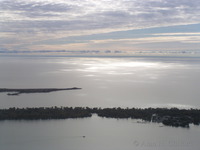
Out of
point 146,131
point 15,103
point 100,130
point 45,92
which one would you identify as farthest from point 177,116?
point 45,92

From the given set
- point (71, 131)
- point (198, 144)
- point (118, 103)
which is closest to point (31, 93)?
point (118, 103)

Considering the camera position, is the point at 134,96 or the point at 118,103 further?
the point at 134,96

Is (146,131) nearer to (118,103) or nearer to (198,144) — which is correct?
(198,144)

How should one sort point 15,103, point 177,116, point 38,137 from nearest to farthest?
point 38,137 → point 177,116 → point 15,103

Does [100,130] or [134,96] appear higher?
[134,96]

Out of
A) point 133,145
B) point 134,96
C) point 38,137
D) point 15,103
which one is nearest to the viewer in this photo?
point 133,145

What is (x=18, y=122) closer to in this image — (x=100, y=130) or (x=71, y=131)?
(x=71, y=131)
